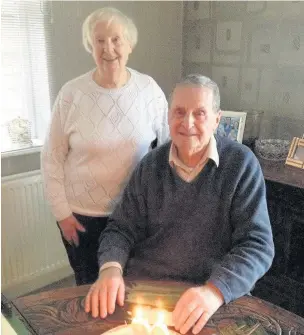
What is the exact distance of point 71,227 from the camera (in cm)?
166

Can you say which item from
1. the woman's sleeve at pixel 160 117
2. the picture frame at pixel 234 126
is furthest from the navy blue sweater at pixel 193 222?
the picture frame at pixel 234 126

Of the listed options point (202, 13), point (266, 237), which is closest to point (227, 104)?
point (202, 13)

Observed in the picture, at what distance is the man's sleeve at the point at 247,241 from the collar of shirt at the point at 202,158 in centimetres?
10

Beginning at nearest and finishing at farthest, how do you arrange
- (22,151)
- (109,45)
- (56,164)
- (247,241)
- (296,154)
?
(247,241)
(109,45)
(56,164)
(296,154)
(22,151)

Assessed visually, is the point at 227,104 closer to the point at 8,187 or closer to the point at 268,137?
the point at 268,137

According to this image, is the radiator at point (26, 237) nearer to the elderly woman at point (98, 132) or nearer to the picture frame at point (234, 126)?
the elderly woman at point (98, 132)

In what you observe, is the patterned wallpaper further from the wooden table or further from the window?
the wooden table

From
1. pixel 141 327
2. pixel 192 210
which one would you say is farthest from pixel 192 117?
pixel 141 327

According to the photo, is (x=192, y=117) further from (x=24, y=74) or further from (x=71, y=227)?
(x=24, y=74)

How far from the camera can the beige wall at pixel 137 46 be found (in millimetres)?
2221

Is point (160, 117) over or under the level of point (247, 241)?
over

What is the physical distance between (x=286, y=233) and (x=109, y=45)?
3.96 feet

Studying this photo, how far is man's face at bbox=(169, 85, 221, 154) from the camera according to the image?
1288 mm

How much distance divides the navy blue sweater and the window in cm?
108
